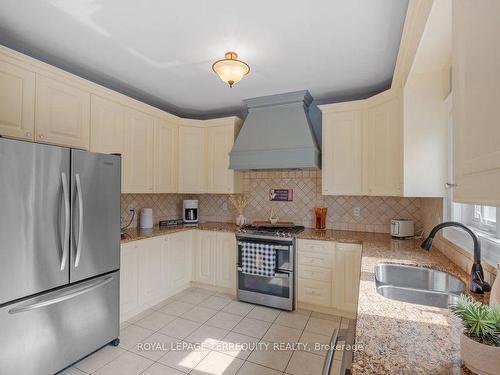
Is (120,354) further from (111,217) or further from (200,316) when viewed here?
(111,217)

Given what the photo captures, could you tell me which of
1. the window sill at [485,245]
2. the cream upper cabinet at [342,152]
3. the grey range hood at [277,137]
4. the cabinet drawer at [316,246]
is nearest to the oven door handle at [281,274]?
the cabinet drawer at [316,246]

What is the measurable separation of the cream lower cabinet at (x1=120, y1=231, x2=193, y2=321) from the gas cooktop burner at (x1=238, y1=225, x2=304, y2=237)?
0.85 m

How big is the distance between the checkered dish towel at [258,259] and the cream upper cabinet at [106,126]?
1.81m

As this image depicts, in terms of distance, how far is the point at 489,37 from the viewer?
599 millimetres

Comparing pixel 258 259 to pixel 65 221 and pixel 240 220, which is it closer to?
pixel 240 220

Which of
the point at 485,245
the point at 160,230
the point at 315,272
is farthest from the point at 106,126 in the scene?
the point at 485,245

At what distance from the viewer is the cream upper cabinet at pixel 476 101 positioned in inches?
22.5

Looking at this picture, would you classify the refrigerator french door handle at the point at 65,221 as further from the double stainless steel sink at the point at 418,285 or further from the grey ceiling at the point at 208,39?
the double stainless steel sink at the point at 418,285

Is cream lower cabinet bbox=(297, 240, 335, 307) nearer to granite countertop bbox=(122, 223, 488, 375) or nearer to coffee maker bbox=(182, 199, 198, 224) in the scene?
granite countertop bbox=(122, 223, 488, 375)

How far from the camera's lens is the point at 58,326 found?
6.09ft

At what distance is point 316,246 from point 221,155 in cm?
176

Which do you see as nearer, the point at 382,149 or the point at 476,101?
the point at 476,101

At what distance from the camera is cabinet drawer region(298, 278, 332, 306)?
9.46 ft

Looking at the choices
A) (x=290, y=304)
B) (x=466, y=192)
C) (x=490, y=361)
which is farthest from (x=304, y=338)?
(x=466, y=192)
